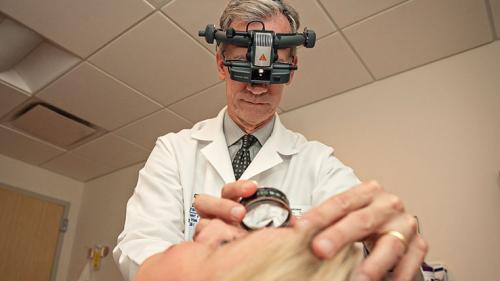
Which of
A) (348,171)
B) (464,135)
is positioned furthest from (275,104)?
(464,135)

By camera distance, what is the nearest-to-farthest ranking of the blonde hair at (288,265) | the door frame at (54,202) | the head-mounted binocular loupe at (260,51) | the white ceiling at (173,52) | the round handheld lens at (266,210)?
the blonde hair at (288,265)
the round handheld lens at (266,210)
the head-mounted binocular loupe at (260,51)
the white ceiling at (173,52)
the door frame at (54,202)

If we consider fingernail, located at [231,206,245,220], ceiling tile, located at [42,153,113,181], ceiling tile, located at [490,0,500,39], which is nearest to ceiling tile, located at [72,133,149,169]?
ceiling tile, located at [42,153,113,181]

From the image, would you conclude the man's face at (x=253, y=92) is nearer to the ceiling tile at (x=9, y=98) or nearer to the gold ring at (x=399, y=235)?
the gold ring at (x=399, y=235)

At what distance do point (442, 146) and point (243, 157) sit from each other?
59.0 inches

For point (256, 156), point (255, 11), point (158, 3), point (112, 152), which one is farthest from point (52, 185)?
point (255, 11)

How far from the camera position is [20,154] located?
153 inches

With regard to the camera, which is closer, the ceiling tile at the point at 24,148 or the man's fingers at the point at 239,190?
the man's fingers at the point at 239,190

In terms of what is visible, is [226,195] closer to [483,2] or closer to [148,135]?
[483,2]

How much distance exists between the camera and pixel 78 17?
217 centimetres

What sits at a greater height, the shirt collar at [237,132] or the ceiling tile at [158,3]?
the ceiling tile at [158,3]

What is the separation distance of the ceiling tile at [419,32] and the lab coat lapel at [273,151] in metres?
1.18

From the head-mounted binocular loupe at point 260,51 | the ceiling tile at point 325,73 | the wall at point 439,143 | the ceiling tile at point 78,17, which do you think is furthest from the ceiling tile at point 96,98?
the head-mounted binocular loupe at point 260,51

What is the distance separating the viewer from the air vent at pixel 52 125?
3145 mm

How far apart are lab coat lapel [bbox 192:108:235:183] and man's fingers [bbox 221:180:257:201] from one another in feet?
1.78
